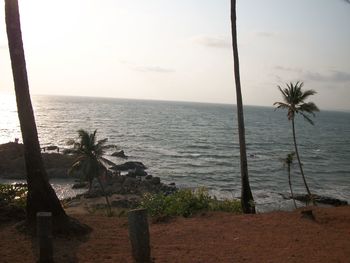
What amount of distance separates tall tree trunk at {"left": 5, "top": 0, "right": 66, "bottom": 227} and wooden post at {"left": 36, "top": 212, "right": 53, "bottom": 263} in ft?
8.57

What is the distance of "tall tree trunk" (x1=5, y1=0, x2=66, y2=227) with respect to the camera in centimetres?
1175

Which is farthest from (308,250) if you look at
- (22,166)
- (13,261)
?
(22,166)

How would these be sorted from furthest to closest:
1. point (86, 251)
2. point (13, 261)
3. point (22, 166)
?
point (22, 166) → point (86, 251) → point (13, 261)

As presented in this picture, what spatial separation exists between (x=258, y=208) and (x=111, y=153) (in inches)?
1434

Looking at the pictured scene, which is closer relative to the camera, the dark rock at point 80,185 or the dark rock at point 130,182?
the dark rock at point 80,185

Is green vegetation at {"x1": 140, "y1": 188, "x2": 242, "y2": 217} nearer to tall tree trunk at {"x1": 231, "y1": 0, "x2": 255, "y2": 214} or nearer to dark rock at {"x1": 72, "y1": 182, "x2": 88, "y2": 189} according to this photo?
tall tree trunk at {"x1": 231, "y1": 0, "x2": 255, "y2": 214}

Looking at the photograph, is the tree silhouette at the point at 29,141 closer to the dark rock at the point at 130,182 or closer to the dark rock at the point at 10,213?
the dark rock at the point at 10,213

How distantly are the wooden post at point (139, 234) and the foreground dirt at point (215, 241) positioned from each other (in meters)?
0.41

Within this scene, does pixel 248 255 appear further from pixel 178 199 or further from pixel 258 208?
pixel 258 208

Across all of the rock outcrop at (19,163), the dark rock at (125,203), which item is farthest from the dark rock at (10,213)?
the rock outcrop at (19,163)

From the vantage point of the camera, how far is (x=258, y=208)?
35.9 meters

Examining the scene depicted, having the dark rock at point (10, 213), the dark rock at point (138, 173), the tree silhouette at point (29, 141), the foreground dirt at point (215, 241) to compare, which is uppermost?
the tree silhouette at point (29, 141)

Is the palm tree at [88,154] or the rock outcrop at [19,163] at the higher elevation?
the palm tree at [88,154]

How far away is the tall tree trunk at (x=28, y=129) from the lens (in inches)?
463
